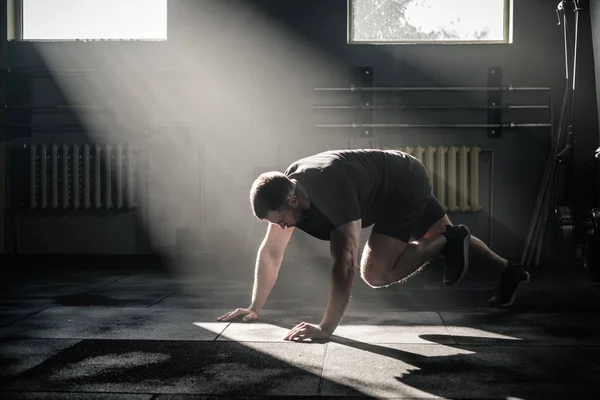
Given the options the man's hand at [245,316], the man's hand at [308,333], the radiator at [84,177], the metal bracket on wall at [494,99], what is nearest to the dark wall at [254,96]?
the metal bracket on wall at [494,99]

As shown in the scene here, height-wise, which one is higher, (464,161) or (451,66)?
(451,66)

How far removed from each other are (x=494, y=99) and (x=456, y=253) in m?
3.06

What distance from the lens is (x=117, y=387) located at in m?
2.06

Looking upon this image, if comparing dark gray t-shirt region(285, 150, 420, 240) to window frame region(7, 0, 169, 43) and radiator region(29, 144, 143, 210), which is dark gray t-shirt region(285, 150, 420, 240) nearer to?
radiator region(29, 144, 143, 210)

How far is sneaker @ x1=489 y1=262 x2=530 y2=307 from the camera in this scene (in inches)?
127

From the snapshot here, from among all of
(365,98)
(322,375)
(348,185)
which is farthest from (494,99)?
(322,375)

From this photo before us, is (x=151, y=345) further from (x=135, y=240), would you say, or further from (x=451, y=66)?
(x=451, y=66)

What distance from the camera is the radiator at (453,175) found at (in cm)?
558

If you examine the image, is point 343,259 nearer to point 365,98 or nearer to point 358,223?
point 358,223

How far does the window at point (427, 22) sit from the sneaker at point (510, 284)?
3.04 metres

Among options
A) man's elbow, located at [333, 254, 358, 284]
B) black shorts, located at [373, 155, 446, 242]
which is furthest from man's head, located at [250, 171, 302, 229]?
black shorts, located at [373, 155, 446, 242]

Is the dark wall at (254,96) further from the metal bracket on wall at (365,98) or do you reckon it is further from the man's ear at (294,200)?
the man's ear at (294,200)

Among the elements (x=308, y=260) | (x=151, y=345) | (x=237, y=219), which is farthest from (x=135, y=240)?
(x=151, y=345)

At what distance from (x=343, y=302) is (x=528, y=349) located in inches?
28.9
